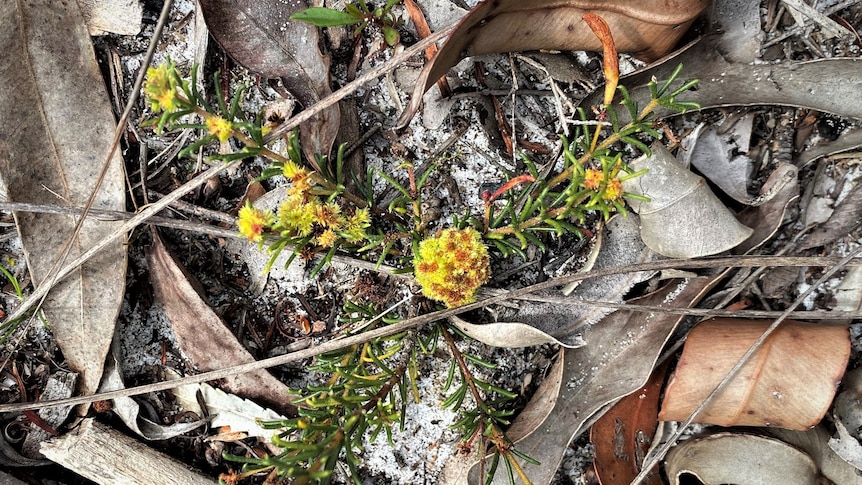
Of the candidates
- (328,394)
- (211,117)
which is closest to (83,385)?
(328,394)

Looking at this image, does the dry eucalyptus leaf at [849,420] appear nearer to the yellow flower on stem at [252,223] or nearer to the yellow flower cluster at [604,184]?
the yellow flower cluster at [604,184]

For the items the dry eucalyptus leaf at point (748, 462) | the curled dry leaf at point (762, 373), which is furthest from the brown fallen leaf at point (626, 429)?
the dry eucalyptus leaf at point (748, 462)

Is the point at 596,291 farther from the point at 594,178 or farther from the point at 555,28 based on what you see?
the point at 555,28

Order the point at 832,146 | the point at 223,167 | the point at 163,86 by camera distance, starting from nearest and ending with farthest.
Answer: the point at 163,86
the point at 223,167
the point at 832,146

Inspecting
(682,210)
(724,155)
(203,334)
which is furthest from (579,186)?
(203,334)

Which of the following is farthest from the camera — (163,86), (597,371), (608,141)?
(597,371)

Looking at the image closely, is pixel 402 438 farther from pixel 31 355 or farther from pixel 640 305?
pixel 31 355

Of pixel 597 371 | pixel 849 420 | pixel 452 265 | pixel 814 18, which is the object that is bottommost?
pixel 849 420
